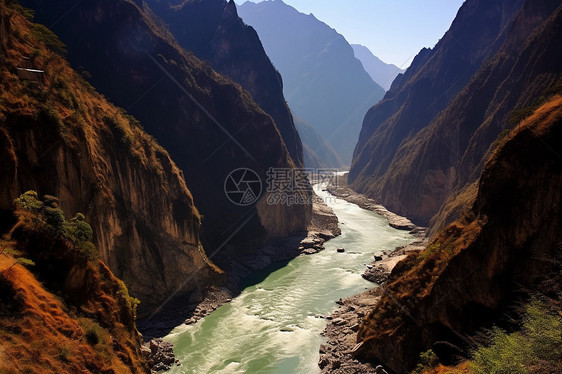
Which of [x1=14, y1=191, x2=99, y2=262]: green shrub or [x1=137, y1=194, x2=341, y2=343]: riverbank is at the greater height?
[x1=14, y1=191, x2=99, y2=262]: green shrub

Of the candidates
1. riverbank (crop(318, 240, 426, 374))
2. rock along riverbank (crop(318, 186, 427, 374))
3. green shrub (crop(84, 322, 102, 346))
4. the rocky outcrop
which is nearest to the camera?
green shrub (crop(84, 322, 102, 346))

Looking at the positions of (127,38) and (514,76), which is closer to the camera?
(127,38)

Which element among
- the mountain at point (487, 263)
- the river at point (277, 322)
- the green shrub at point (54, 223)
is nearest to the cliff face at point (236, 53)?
the river at point (277, 322)

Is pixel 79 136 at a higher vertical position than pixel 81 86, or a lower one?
lower

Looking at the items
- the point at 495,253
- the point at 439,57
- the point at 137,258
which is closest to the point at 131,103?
the point at 137,258

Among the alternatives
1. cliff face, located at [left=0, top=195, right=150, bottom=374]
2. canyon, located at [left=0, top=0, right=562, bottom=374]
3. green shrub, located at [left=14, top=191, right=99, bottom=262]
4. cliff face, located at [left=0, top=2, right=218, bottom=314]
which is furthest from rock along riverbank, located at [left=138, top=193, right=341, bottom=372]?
green shrub, located at [left=14, top=191, right=99, bottom=262]

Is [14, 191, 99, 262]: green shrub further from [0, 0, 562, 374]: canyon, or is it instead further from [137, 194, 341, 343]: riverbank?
[137, 194, 341, 343]: riverbank

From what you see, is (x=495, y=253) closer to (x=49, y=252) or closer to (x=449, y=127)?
(x=49, y=252)
